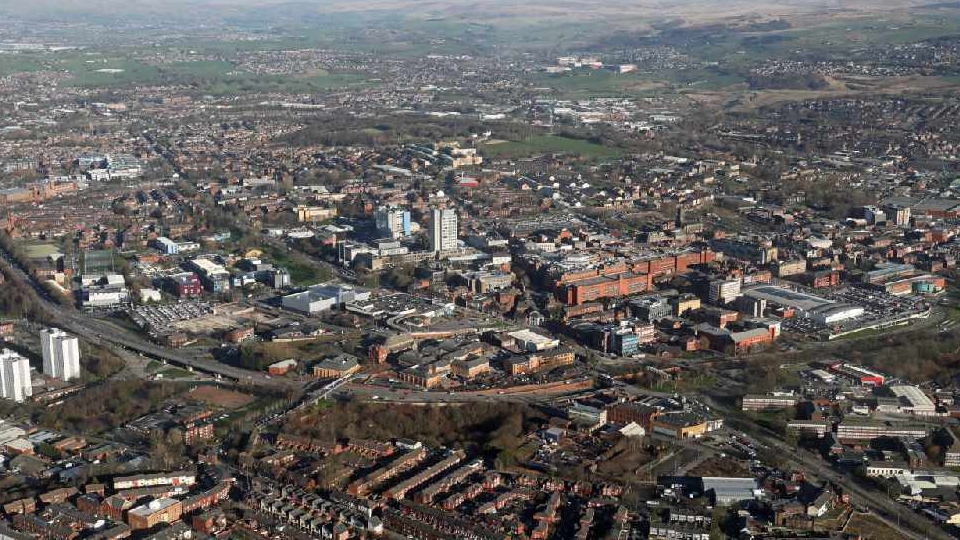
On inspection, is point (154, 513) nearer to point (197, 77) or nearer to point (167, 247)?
point (167, 247)

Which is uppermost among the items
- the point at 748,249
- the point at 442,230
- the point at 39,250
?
the point at 442,230

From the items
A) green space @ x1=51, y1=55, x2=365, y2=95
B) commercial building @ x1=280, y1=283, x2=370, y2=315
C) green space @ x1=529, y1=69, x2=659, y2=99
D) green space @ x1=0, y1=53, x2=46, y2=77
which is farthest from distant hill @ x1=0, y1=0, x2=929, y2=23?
commercial building @ x1=280, y1=283, x2=370, y2=315

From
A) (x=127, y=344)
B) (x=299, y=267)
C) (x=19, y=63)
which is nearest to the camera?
(x=127, y=344)

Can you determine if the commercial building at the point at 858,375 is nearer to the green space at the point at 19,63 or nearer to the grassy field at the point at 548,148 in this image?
the grassy field at the point at 548,148

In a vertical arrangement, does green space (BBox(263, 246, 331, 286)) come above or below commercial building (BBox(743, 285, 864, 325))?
Result: below

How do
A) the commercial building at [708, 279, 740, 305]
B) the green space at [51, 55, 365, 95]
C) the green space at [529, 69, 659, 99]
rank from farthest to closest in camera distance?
the green space at [51, 55, 365, 95]
the green space at [529, 69, 659, 99]
the commercial building at [708, 279, 740, 305]

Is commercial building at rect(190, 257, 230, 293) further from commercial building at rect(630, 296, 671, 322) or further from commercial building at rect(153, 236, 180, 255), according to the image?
commercial building at rect(630, 296, 671, 322)

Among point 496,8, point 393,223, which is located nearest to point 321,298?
point 393,223

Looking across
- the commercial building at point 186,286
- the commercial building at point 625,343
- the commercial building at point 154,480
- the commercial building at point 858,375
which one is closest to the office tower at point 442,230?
the commercial building at point 186,286
